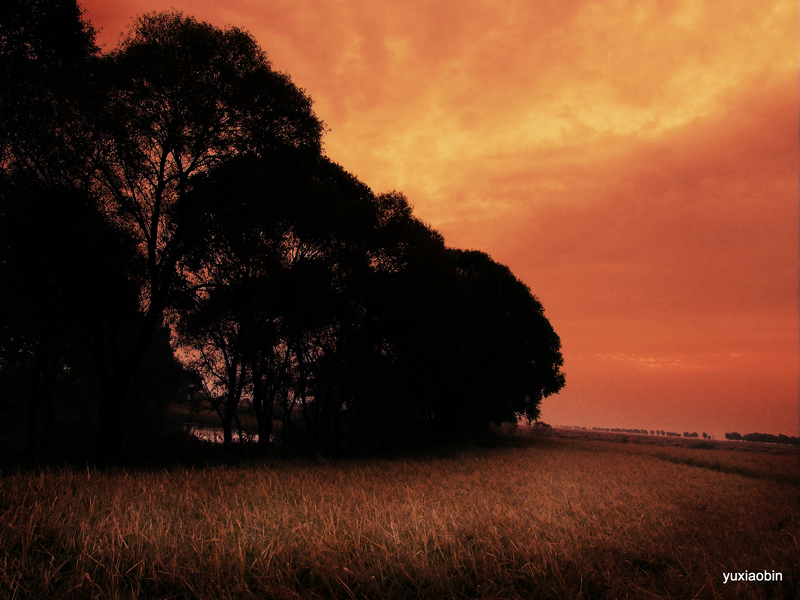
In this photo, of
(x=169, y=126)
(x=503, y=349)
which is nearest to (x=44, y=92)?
(x=169, y=126)

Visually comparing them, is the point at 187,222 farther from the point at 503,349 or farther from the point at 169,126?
the point at 503,349

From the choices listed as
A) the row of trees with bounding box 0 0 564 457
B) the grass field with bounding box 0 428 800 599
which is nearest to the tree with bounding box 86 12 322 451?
the row of trees with bounding box 0 0 564 457

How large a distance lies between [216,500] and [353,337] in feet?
40.6

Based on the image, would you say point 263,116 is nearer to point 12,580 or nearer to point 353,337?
point 353,337

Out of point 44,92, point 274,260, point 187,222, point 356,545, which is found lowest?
point 356,545

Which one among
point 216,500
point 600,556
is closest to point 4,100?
point 216,500

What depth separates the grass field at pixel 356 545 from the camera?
4.45 meters

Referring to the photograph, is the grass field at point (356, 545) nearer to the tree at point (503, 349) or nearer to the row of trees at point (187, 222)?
the row of trees at point (187, 222)

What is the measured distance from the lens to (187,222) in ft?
46.1

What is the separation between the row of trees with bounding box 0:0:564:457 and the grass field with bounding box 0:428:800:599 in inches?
263

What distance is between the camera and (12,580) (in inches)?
166

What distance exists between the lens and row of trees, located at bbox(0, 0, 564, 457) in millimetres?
12570

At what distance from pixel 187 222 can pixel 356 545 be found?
12003 millimetres

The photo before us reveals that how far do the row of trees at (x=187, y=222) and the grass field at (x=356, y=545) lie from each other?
263 inches
